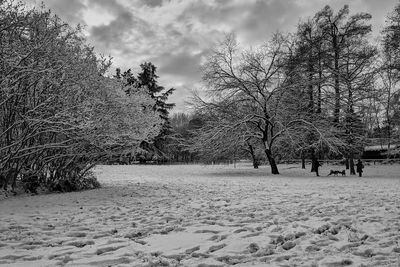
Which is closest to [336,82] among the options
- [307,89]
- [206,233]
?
[307,89]

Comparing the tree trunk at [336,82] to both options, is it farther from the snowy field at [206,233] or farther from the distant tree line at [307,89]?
the snowy field at [206,233]

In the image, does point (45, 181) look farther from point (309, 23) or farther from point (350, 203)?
point (309, 23)

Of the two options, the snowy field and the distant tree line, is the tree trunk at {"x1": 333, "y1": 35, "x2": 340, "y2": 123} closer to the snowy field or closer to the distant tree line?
the distant tree line

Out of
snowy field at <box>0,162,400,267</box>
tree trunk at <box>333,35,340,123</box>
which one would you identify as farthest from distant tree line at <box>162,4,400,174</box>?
snowy field at <box>0,162,400,267</box>

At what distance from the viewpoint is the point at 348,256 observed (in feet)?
14.1

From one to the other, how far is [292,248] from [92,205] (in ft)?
20.9

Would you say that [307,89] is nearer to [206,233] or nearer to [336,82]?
[336,82]

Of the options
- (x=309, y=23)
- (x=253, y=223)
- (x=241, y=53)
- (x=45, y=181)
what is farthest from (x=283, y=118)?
(x=253, y=223)

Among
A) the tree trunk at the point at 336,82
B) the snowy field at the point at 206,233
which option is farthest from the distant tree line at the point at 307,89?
the snowy field at the point at 206,233

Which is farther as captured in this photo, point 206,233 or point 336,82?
point 336,82

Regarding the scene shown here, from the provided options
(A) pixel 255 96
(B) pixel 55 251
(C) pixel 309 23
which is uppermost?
(C) pixel 309 23

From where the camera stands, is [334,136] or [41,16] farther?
[334,136]

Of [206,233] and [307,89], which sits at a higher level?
[307,89]

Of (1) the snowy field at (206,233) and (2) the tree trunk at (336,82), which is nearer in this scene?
(1) the snowy field at (206,233)
